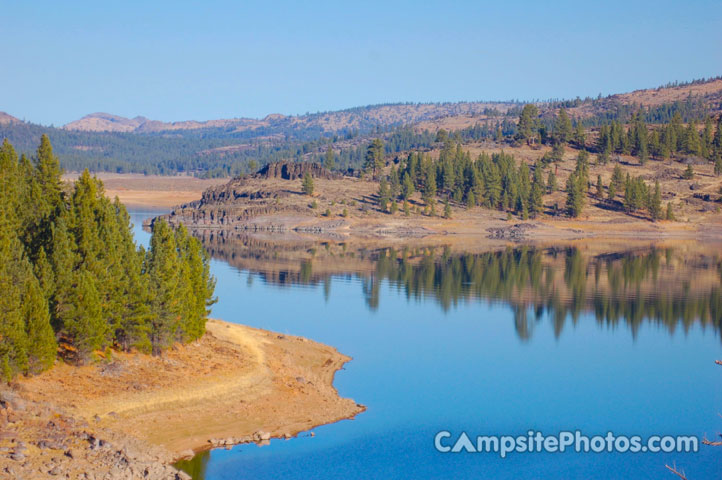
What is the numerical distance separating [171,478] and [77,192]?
15.4 m

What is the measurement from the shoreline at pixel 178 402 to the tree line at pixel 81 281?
3.58 feet

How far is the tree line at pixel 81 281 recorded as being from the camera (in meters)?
29.1

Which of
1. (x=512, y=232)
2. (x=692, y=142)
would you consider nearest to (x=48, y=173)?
(x=512, y=232)

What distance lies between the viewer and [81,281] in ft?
103

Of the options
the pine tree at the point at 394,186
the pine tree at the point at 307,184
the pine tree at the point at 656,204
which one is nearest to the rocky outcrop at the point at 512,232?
the pine tree at the point at 394,186

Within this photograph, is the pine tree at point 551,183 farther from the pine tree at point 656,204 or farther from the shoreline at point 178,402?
the shoreline at point 178,402

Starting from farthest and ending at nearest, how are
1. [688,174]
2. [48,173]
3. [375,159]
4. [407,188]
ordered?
[375,159]
[688,174]
[407,188]
[48,173]

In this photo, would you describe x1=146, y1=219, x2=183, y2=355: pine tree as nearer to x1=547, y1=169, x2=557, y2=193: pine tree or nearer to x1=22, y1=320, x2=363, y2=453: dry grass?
x1=22, y1=320, x2=363, y2=453: dry grass

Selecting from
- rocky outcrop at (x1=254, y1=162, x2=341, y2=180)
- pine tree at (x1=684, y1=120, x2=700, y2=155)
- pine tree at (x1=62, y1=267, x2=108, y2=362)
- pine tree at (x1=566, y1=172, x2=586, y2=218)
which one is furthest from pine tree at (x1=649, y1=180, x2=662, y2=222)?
pine tree at (x1=62, y1=267, x2=108, y2=362)

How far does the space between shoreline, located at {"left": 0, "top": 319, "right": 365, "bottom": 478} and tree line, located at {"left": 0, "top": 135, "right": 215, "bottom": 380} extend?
3.58 ft

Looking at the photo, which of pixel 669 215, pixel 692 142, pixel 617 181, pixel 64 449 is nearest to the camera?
pixel 64 449

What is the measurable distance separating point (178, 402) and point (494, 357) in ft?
70.1

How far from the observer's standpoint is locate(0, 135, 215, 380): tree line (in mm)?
29062

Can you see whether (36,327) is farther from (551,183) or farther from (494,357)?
(551,183)
